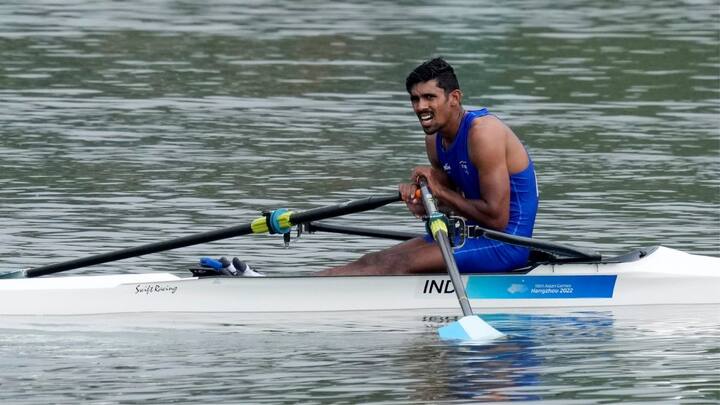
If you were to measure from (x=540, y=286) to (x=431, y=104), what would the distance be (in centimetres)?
159

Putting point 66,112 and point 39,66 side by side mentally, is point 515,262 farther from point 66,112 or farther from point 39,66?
point 39,66

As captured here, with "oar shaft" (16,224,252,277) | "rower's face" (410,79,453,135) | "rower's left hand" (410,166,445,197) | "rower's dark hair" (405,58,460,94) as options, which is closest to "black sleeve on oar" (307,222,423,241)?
"oar shaft" (16,224,252,277)

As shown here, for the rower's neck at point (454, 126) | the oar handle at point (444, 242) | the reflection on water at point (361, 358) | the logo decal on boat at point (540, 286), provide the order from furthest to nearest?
the logo decal on boat at point (540, 286) < the rower's neck at point (454, 126) < the oar handle at point (444, 242) < the reflection on water at point (361, 358)

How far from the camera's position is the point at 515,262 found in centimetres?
1402

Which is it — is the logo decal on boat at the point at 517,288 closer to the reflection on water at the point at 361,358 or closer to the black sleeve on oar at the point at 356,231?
the reflection on water at the point at 361,358

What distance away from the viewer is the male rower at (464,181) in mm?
13617

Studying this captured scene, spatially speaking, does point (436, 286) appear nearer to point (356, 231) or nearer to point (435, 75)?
point (356, 231)

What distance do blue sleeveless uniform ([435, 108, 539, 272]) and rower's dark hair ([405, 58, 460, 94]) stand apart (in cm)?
27

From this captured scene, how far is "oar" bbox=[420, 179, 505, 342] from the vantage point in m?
13.0

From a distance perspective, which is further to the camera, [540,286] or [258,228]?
[258,228]

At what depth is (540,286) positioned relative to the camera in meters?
14.0

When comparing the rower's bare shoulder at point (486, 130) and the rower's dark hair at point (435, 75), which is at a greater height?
the rower's dark hair at point (435, 75)

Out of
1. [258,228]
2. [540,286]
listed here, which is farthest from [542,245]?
[258,228]

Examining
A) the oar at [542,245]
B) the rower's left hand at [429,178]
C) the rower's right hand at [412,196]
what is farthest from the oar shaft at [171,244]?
the rower's left hand at [429,178]
